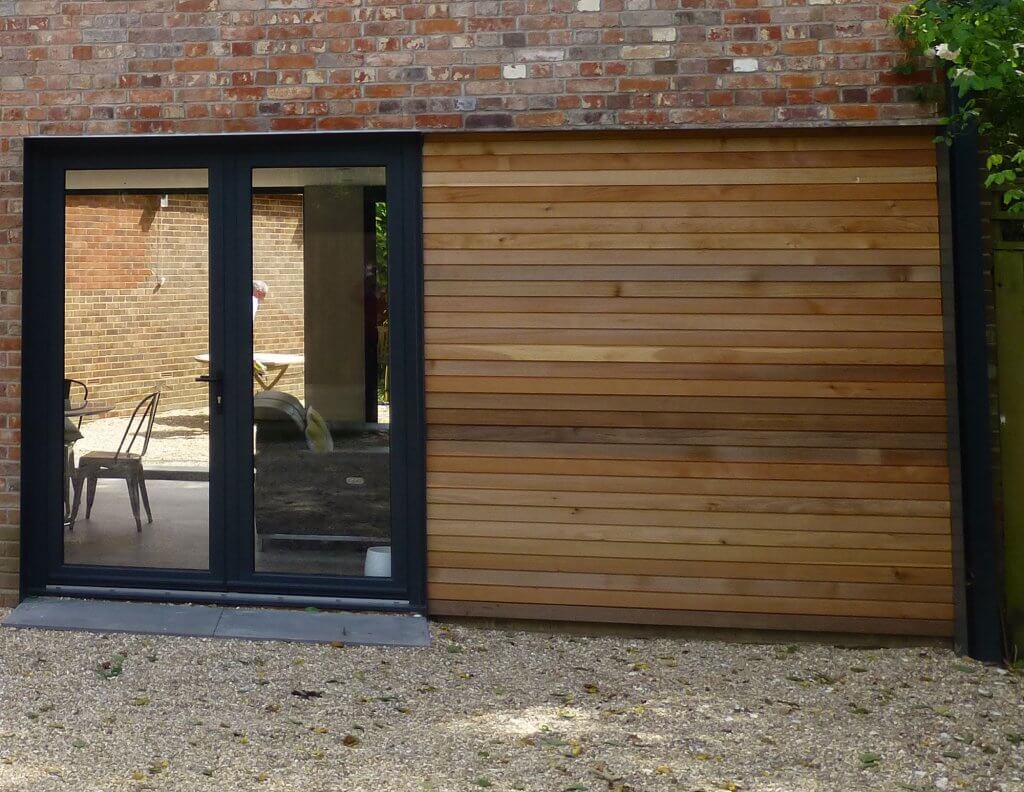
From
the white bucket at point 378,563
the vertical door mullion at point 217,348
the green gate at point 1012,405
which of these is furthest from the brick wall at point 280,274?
the green gate at point 1012,405

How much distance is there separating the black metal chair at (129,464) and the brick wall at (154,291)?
8cm

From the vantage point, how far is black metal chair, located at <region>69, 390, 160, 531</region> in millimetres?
5789

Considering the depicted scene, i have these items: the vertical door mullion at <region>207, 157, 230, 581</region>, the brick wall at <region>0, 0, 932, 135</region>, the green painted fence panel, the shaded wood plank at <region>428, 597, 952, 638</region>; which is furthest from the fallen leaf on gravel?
the vertical door mullion at <region>207, 157, 230, 581</region>

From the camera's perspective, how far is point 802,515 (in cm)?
533

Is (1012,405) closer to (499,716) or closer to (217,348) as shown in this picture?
(499,716)

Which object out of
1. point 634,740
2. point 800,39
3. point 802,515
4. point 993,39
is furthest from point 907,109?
point 634,740

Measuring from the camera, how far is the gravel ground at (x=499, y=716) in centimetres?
384

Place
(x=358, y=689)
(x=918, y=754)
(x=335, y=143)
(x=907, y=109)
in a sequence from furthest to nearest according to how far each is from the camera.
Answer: (x=335, y=143) < (x=907, y=109) < (x=358, y=689) < (x=918, y=754)

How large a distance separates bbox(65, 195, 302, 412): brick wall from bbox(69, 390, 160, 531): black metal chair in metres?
0.08

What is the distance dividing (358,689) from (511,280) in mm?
2072

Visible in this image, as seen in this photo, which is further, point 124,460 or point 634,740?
point 124,460

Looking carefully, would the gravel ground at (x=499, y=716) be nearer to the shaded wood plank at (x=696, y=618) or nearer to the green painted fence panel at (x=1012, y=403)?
the shaded wood plank at (x=696, y=618)

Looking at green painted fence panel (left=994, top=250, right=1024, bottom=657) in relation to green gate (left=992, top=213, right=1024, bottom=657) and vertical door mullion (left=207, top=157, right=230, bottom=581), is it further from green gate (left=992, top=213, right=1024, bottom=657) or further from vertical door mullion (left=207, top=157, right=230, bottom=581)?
vertical door mullion (left=207, top=157, right=230, bottom=581)

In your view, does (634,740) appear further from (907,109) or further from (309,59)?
(309,59)
